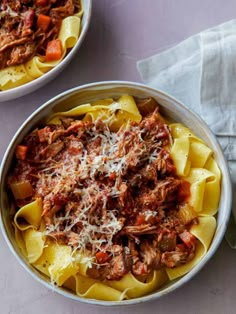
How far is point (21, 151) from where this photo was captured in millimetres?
2764

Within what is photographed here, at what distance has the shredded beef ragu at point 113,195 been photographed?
8.66 feet

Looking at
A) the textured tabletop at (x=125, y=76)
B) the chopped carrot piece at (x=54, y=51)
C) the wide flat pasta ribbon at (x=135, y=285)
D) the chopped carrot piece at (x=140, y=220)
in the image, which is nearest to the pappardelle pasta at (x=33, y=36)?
the chopped carrot piece at (x=54, y=51)

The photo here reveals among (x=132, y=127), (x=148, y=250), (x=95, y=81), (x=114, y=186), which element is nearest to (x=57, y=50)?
(x=95, y=81)

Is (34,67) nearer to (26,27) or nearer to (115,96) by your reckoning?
(26,27)

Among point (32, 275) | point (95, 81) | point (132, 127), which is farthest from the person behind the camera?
point (95, 81)

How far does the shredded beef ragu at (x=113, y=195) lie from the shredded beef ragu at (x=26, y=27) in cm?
40

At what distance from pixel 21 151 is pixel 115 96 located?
1.44 feet

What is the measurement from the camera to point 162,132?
9.18 ft

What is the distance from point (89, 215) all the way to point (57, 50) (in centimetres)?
73

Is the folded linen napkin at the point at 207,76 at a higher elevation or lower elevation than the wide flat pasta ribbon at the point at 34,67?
lower

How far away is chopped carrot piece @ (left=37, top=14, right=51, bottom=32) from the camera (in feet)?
9.86

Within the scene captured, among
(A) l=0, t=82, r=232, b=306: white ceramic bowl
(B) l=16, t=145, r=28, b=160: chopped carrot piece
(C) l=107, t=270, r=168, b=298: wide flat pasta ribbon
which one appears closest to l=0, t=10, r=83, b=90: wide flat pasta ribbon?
(A) l=0, t=82, r=232, b=306: white ceramic bowl

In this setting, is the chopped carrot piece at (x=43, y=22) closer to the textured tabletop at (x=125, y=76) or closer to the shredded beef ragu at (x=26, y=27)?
the shredded beef ragu at (x=26, y=27)

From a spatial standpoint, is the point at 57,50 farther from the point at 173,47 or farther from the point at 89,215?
the point at 89,215
